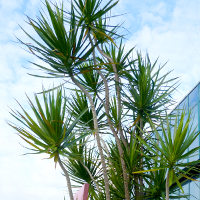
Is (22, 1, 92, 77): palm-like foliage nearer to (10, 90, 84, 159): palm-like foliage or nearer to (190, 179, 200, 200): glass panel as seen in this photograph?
(10, 90, 84, 159): palm-like foliage

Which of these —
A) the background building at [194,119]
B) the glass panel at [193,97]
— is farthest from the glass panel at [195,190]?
the glass panel at [193,97]

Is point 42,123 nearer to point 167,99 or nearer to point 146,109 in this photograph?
point 146,109

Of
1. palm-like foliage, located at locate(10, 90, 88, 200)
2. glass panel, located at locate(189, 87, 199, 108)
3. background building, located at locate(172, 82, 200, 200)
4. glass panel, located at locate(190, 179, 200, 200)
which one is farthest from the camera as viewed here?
glass panel, located at locate(189, 87, 199, 108)

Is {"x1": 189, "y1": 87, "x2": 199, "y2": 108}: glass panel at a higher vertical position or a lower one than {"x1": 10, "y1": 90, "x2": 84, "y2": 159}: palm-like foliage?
higher

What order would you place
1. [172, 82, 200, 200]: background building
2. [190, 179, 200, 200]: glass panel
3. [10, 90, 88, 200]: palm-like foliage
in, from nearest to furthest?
[10, 90, 88, 200]: palm-like foliage < [190, 179, 200, 200]: glass panel < [172, 82, 200, 200]: background building

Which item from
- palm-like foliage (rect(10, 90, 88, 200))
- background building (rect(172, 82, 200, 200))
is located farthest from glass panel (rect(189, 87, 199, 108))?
palm-like foliage (rect(10, 90, 88, 200))

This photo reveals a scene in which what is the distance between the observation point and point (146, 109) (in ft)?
17.1

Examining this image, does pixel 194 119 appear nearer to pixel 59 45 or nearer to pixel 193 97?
pixel 193 97

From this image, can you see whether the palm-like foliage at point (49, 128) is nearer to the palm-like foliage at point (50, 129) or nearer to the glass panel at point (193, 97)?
the palm-like foliage at point (50, 129)

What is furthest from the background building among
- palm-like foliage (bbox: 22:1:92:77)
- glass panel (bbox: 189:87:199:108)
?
palm-like foliage (bbox: 22:1:92:77)

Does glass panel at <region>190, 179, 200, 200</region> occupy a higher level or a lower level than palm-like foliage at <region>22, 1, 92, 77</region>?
lower

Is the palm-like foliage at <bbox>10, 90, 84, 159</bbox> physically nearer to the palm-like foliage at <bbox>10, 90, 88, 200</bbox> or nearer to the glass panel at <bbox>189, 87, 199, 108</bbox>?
the palm-like foliage at <bbox>10, 90, 88, 200</bbox>

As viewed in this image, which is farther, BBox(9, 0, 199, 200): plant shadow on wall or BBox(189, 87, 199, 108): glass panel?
BBox(189, 87, 199, 108): glass panel

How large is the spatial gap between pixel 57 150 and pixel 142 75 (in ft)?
6.46
